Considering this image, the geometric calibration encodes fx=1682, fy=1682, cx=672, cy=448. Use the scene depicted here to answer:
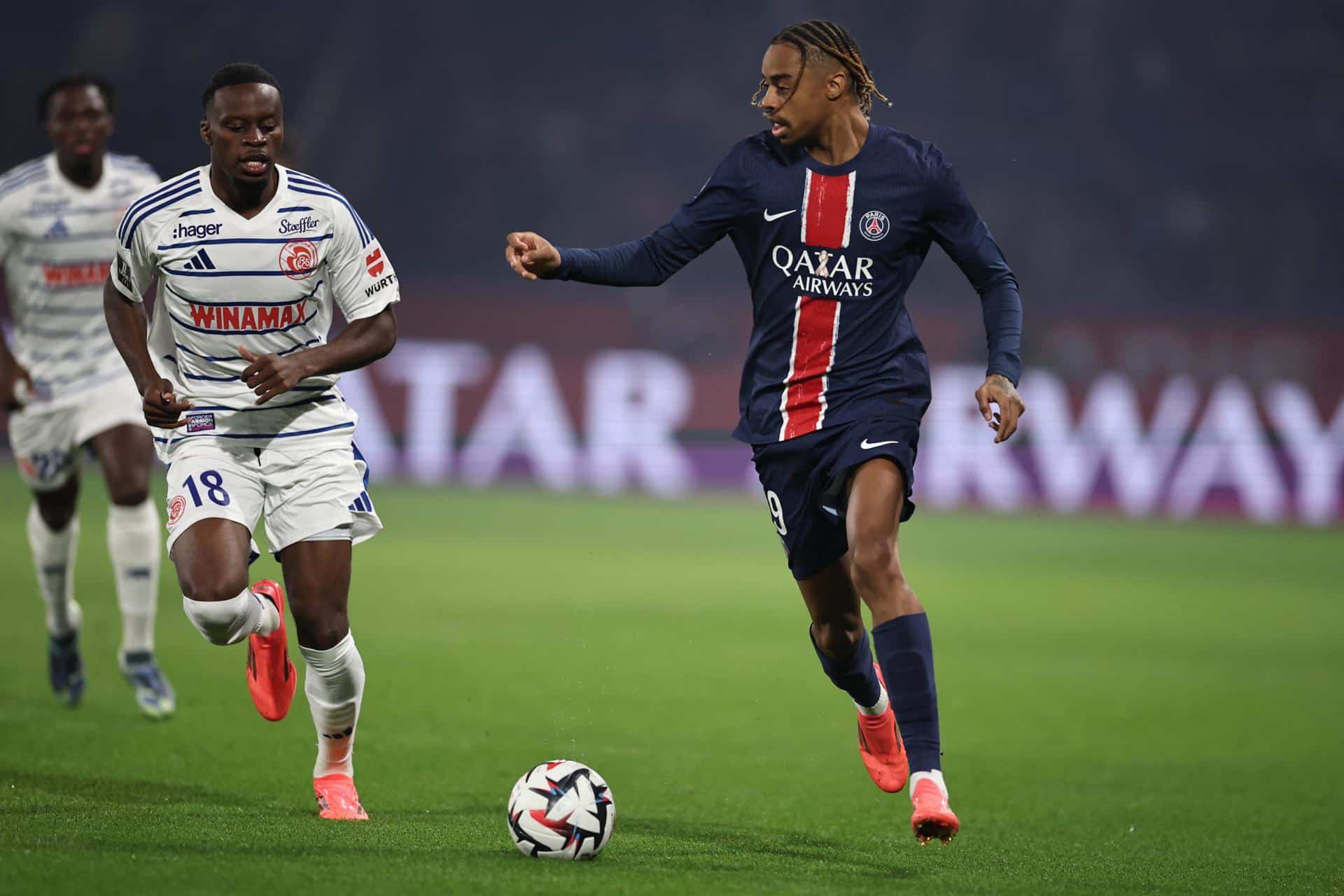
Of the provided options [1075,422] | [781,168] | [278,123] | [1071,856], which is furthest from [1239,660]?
[1075,422]

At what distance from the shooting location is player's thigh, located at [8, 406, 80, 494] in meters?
7.32

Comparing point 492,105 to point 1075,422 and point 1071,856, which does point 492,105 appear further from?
point 1071,856

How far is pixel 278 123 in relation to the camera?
5098mm

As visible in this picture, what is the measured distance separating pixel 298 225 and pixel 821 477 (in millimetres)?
1779

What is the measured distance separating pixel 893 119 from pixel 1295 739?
64.5 feet

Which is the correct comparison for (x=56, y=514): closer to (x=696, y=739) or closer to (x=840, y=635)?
(x=696, y=739)

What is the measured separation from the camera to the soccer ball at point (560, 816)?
4473mm

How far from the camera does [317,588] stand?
5.10 m

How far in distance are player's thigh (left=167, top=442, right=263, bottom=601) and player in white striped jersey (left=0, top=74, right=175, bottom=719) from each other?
7.11 ft

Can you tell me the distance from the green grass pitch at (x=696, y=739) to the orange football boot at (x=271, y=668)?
0.29 meters

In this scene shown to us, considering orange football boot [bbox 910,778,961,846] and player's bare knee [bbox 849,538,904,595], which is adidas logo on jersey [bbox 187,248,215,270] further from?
orange football boot [bbox 910,778,961,846]

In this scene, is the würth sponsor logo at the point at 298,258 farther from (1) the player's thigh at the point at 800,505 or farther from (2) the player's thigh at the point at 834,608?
(2) the player's thigh at the point at 834,608

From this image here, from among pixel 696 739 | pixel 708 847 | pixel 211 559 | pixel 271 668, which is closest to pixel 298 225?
pixel 211 559

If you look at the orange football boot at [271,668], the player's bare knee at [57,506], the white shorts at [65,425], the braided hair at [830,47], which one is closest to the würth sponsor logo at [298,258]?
the orange football boot at [271,668]
